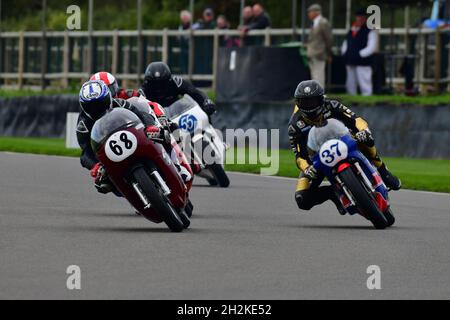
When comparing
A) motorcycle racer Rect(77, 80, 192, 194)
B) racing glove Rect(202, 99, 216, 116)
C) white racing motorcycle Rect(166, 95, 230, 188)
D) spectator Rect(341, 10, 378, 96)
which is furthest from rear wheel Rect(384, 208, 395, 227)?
spectator Rect(341, 10, 378, 96)

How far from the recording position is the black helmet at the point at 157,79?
17312 mm

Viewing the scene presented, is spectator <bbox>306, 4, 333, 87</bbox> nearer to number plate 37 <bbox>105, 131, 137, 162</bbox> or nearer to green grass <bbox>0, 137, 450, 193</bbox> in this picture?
green grass <bbox>0, 137, 450, 193</bbox>

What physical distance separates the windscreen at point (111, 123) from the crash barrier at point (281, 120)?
1099 cm

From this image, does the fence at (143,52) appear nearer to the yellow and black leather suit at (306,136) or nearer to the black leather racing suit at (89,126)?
the yellow and black leather suit at (306,136)

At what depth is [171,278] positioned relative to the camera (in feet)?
32.7

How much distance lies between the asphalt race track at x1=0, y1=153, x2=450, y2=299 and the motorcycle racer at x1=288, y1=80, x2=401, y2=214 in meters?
0.30

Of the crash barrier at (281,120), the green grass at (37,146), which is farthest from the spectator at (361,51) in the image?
the green grass at (37,146)

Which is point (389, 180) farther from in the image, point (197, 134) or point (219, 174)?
point (219, 174)

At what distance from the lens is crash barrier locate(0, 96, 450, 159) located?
23.6m

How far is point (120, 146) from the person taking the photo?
1275 cm

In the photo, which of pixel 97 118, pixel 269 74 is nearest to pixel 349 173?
pixel 97 118

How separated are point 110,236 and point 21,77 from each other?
21062 millimetres
